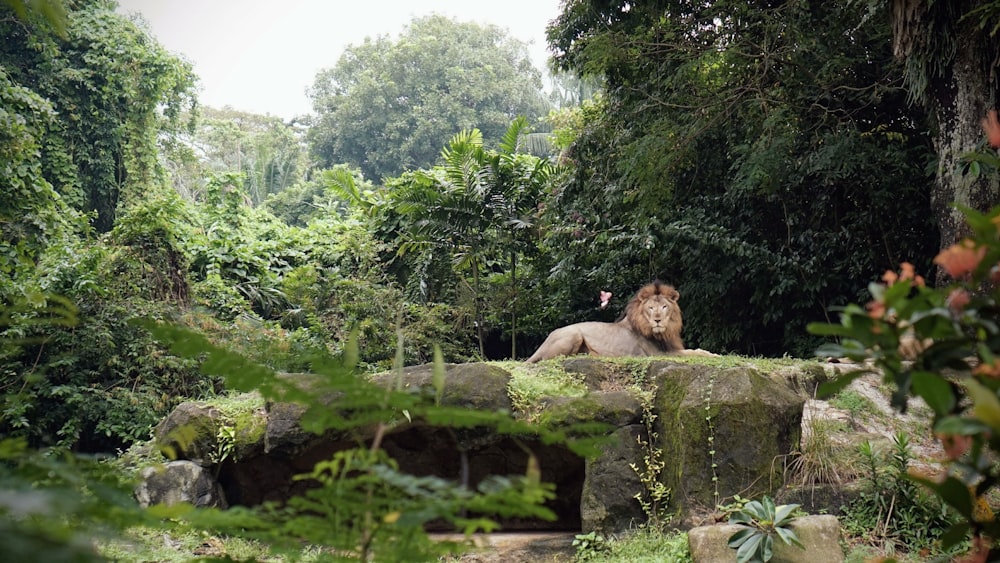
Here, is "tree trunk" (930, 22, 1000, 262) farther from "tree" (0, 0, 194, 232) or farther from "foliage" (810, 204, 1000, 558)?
"tree" (0, 0, 194, 232)

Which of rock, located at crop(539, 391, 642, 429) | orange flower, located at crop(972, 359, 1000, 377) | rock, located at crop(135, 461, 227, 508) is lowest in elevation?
rock, located at crop(135, 461, 227, 508)

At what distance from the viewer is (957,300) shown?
1500mm

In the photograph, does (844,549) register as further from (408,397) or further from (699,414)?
(408,397)

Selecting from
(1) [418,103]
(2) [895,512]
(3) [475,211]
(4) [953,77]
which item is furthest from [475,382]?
(1) [418,103]

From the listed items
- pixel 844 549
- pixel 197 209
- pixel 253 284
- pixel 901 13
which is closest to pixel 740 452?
pixel 844 549

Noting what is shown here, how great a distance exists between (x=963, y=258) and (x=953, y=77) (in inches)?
281

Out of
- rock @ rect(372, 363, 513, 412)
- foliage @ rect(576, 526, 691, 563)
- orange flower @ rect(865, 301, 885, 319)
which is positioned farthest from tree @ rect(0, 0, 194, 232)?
orange flower @ rect(865, 301, 885, 319)

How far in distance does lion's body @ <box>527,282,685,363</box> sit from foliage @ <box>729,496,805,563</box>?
3.48 meters

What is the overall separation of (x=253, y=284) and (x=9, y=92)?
14.5 ft

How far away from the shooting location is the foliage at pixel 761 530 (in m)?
5.24

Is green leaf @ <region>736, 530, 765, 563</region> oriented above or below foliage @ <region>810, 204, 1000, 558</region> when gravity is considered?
below

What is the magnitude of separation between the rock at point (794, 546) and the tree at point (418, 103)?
2768cm

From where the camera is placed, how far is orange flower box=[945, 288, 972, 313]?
1.48 m

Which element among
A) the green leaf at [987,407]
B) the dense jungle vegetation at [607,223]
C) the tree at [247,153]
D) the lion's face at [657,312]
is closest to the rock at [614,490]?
the lion's face at [657,312]
